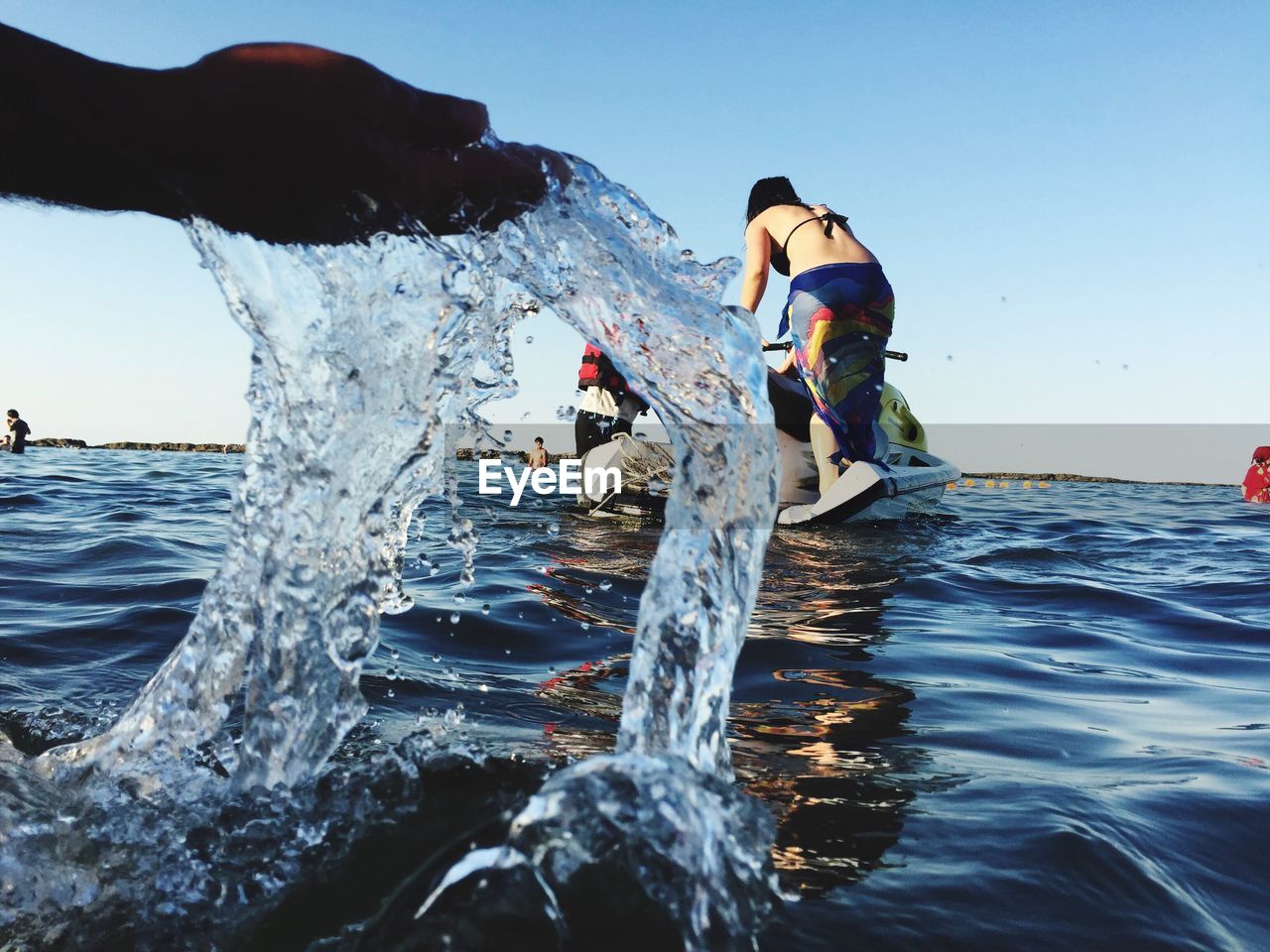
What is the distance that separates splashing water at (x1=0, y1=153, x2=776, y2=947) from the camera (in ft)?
5.18

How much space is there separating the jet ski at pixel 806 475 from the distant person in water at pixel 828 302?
33 centimetres

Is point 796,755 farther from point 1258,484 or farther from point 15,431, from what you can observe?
point 15,431

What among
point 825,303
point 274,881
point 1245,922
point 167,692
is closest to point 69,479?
point 825,303

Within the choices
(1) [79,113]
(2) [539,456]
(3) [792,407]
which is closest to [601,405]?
(3) [792,407]

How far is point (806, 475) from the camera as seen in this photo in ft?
24.4

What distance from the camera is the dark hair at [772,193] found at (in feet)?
22.6

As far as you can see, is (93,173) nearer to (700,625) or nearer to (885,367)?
(700,625)

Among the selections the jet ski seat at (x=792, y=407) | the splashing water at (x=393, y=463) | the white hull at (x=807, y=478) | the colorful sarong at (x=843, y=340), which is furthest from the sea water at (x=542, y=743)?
the jet ski seat at (x=792, y=407)

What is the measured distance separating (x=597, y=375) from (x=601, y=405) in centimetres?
31

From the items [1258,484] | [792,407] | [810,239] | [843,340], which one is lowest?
[1258,484]

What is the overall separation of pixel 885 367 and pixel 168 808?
6372 millimetres

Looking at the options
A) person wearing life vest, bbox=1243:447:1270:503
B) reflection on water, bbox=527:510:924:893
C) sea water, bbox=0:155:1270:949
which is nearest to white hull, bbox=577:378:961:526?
reflection on water, bbox=527:510:924:893

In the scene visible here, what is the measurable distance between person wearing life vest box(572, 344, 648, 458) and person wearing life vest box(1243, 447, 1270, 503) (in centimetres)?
921

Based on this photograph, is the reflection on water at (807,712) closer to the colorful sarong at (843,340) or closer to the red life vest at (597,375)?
the colorful sarong at (843,340)
